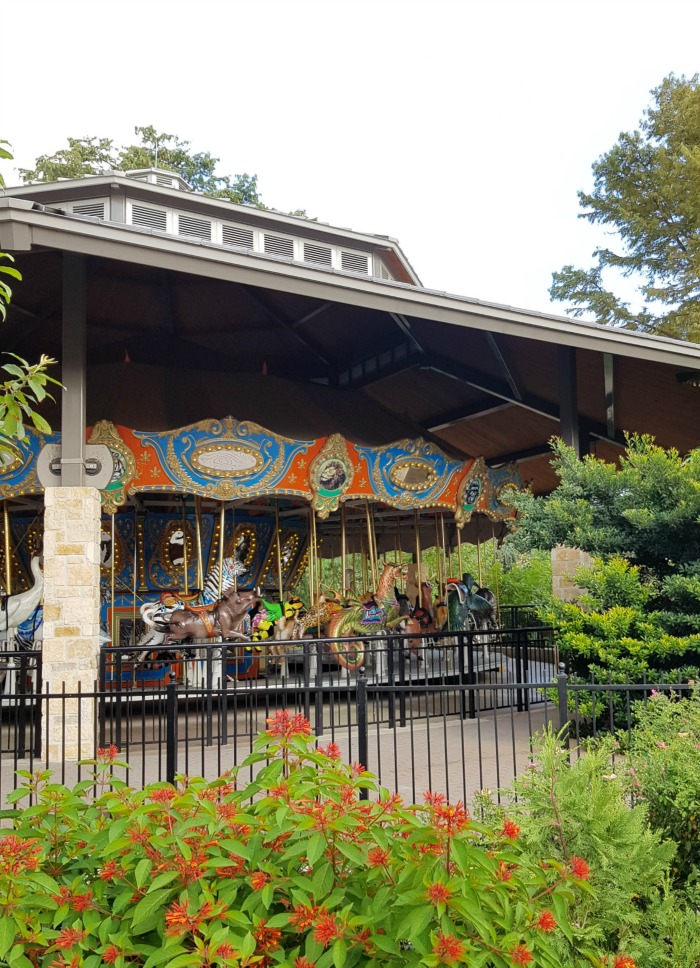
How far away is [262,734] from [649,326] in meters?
31.1

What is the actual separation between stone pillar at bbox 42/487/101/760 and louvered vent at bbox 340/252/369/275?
38.6ft

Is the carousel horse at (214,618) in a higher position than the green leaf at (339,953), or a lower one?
higher

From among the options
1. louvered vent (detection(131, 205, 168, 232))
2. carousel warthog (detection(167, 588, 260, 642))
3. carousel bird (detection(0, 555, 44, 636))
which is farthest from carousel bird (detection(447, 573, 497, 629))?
louvered vent (detection(131, 205, 168, 232))

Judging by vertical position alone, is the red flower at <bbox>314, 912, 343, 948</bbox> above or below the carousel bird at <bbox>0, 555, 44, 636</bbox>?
below

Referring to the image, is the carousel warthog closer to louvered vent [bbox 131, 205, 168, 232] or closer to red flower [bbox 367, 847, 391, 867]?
louvered vent [bbox 131, 205, 168, 232]

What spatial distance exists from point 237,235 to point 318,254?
1.86m

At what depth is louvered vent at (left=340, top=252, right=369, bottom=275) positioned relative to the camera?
19.8 metres

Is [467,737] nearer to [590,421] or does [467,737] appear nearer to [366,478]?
[366,478]

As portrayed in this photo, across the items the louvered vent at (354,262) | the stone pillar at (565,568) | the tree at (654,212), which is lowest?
the stone pillar at (565,568)

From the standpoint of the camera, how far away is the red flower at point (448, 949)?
2539 mm

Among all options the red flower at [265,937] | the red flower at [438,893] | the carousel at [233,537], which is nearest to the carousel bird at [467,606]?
the carousel at [233,537]

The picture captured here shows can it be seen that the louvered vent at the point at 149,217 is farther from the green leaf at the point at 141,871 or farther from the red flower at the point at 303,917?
the red flower at the point at 303,917

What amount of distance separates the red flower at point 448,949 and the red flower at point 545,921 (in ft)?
1.05

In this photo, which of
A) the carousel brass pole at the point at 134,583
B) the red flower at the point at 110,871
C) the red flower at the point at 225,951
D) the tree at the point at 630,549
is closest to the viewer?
the red flower at the point at 225,951
